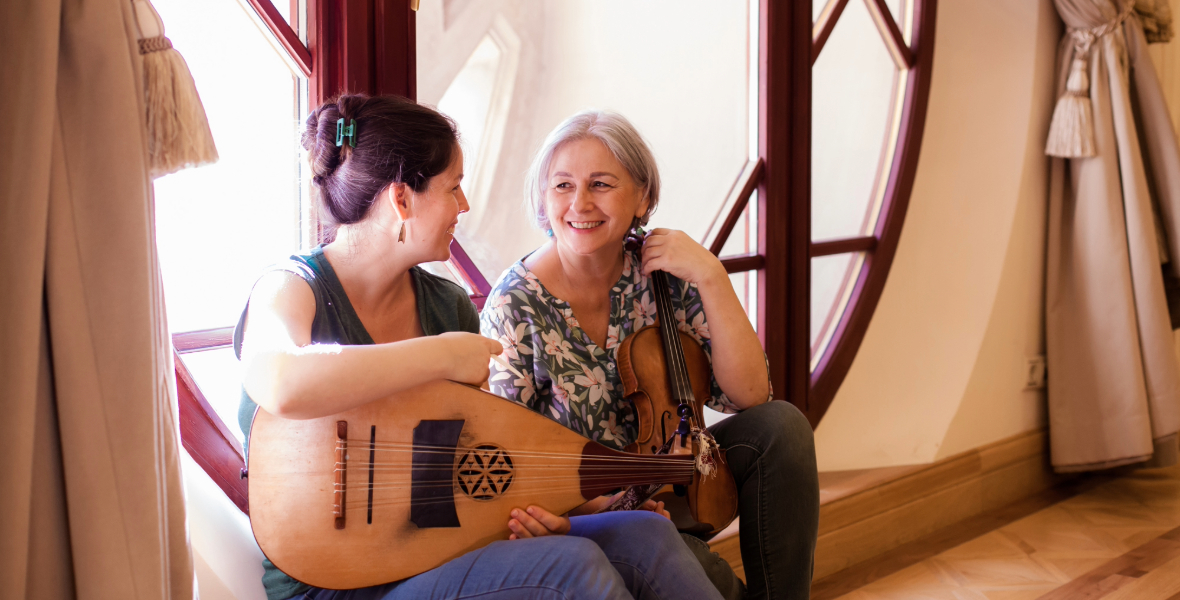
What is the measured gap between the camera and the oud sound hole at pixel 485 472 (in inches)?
43.2

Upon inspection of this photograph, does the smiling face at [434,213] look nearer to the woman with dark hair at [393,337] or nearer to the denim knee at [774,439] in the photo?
the woman with dark hair at [393,337]

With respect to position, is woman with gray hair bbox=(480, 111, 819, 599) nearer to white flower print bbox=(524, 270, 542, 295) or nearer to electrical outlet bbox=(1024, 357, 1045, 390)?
white flower print bbox=(524, 270, 542, 295)

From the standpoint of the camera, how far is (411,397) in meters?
1.07

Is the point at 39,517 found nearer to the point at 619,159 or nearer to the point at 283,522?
the point at 283,522

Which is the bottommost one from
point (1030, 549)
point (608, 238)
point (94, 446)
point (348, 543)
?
point (1030, 549)

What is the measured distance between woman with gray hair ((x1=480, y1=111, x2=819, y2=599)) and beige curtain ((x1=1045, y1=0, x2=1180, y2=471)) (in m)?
1.73

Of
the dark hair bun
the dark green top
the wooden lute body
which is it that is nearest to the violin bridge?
the wooden lute body

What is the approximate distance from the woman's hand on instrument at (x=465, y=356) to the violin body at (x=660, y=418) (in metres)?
0.29

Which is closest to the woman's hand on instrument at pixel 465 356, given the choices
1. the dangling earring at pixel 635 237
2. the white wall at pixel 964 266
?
the dangling earring at pixel 635 237

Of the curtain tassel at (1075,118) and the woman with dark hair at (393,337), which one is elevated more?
the curtain tassel at (1075,118)

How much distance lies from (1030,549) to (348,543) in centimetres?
203

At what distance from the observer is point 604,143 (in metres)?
1.42

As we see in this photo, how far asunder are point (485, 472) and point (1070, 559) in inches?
73.3

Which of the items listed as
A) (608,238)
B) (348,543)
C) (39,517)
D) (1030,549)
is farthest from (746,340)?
(1030,549)
